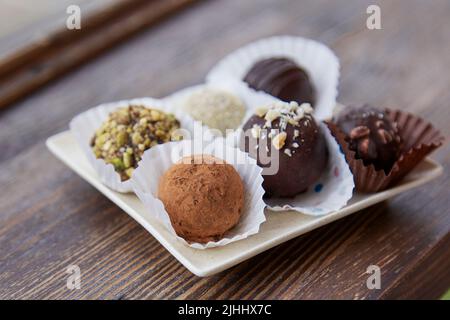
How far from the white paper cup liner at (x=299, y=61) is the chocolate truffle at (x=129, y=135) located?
346 mm

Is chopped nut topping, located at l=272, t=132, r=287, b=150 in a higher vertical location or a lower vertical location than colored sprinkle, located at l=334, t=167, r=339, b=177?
higher

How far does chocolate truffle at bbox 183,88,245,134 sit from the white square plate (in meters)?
0.31

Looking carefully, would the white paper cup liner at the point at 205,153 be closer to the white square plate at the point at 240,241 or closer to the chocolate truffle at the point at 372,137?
the white square plate at the point at 240,241

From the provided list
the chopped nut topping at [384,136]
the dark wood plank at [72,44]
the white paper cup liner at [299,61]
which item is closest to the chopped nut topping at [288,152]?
the chopped nut topping at [384,136]

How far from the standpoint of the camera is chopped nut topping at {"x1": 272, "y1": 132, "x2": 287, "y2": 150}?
1296 millimetres

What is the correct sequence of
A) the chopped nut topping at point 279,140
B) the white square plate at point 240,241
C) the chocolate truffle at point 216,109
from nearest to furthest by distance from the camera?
the white square plate at point 240,241, the chopped nut topping at point 279,140, the chocolate truffle at point 216,109

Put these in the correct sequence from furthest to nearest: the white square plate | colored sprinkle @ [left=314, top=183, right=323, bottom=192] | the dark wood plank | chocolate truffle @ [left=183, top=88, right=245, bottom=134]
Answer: the dark wood plank → chocolate truffle @ [left=183, top=88, right=245, bottom=134] → colored sprinkle @ [left=314, top=183, right=323, bottom=192] → the white square plate

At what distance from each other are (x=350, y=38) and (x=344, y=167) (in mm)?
1012

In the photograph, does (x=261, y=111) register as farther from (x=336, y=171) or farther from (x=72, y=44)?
(x=72, y=44)

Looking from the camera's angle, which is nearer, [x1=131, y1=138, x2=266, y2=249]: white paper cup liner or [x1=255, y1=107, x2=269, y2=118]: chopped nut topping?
[x1=131, y1=138, x2=266, y2=249]: white paper cup liner

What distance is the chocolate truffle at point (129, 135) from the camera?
1.37 metres

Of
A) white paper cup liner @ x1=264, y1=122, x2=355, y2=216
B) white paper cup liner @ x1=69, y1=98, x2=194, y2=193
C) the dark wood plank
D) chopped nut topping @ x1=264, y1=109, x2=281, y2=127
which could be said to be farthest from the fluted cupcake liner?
the dark wood plank

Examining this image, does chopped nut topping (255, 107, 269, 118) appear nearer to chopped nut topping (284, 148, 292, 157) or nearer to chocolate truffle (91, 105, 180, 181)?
chopped nut topping (284, 148, 292, 157)
